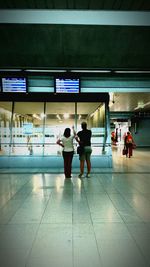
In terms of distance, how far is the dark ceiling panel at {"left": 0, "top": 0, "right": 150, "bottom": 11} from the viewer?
382 cm

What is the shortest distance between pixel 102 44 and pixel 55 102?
3758 mm

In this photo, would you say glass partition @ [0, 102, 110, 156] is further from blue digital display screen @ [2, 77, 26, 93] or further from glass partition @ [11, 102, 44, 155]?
blue digital display screen @ [2, 77, 26, 93]

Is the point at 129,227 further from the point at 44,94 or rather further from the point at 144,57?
the point at 44,94

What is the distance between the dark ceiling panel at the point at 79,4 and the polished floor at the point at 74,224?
395 centimetres

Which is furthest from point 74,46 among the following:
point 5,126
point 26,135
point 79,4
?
point 5,126

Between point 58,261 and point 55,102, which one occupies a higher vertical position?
point 55,102

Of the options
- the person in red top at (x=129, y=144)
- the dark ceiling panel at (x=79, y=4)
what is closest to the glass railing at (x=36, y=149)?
the person in red top at (x=129, y=144)

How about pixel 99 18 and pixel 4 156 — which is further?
pixel 4 156

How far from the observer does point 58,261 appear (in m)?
2.10

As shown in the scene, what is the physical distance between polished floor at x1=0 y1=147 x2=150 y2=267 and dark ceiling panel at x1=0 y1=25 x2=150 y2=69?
12.5ft

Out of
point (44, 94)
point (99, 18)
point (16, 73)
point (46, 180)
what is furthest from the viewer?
point (44, 94)

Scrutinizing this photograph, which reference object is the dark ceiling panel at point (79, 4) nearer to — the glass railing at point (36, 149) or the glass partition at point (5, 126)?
the glass partition at point (5, 126)

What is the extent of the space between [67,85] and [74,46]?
183cm

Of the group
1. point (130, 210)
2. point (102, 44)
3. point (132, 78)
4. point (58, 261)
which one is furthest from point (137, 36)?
point (58, 261)
